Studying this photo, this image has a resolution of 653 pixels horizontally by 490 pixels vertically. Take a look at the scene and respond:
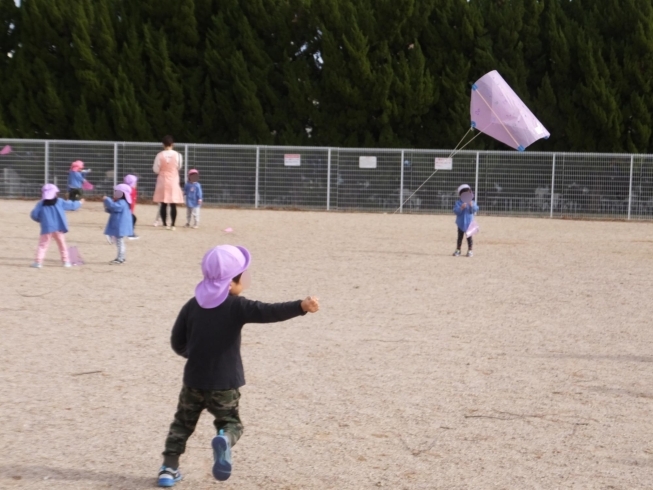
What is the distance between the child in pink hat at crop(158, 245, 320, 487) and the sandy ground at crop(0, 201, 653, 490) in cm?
30

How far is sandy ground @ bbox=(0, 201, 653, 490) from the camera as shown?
5.58 m

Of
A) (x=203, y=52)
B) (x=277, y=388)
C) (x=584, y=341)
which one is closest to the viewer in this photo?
(x=277, y=388)

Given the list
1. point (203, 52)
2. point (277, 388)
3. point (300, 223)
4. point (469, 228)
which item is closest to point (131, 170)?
point (203, 52)

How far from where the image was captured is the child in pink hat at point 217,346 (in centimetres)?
512

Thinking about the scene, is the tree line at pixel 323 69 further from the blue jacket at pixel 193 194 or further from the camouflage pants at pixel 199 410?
the camouflage pants at pixel 199 410

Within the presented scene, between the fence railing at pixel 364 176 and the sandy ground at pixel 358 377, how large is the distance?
13.5 meters

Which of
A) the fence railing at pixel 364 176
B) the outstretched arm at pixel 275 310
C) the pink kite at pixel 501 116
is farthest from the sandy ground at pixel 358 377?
the fence railing at pixel 364 176

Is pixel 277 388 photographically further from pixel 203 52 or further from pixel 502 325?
pixel 203 52

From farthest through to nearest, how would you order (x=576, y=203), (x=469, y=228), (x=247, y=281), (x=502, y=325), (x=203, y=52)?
(x=203, y=52) < (x=576, y=203) < (x=469, y=228) < (x=502, y=325) < (x=247, y=281)

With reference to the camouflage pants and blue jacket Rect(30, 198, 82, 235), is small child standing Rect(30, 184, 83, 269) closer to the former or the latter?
blue jacket Rect(30, 198, 82, 235)

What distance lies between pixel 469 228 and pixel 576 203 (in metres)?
13.4

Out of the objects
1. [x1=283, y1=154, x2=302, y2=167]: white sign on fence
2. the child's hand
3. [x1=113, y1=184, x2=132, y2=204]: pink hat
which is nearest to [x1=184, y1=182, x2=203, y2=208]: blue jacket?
[x1=113, y1=184, x2=132, y2=204]: pink hat

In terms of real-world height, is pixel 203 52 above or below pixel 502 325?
above

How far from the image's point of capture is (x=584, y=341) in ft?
31.2
